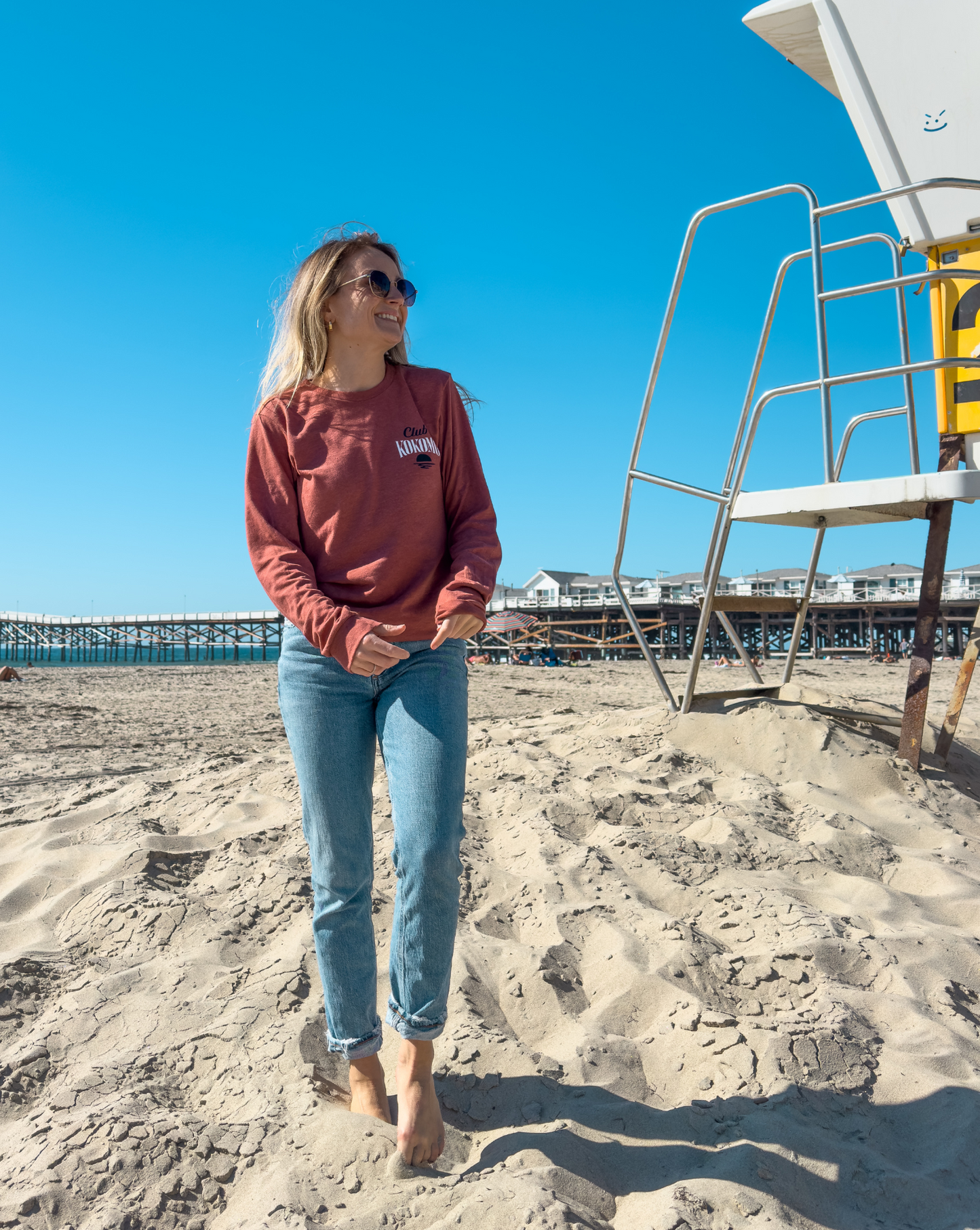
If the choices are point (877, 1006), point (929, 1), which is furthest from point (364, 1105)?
point (929, 1)

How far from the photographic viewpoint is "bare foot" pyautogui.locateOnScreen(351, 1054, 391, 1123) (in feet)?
5.65

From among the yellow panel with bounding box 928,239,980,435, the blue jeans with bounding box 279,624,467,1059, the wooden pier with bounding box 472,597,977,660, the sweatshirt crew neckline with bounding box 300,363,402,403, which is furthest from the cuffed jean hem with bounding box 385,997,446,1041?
the wooden pier with bounding box 472,597,977,660

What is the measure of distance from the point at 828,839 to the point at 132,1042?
2344mm

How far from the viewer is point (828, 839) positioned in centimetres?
297

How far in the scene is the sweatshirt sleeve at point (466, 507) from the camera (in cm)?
174

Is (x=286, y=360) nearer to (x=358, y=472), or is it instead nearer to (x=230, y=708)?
(x=358, y=472)

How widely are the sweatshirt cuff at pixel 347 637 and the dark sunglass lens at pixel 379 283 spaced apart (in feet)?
2.51

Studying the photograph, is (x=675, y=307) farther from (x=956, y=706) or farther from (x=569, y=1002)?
(x=569, y=1002)

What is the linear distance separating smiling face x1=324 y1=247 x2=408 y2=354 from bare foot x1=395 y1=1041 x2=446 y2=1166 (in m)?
1.51

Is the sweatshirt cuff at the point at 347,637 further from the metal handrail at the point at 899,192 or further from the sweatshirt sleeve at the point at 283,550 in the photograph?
the metal handrail at the point at 899,192

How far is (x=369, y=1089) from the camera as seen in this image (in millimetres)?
1732

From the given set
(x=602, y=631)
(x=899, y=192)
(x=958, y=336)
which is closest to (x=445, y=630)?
(x=899, y=192)

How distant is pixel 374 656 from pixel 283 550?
356mm

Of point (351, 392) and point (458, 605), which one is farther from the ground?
point (351, 392)
